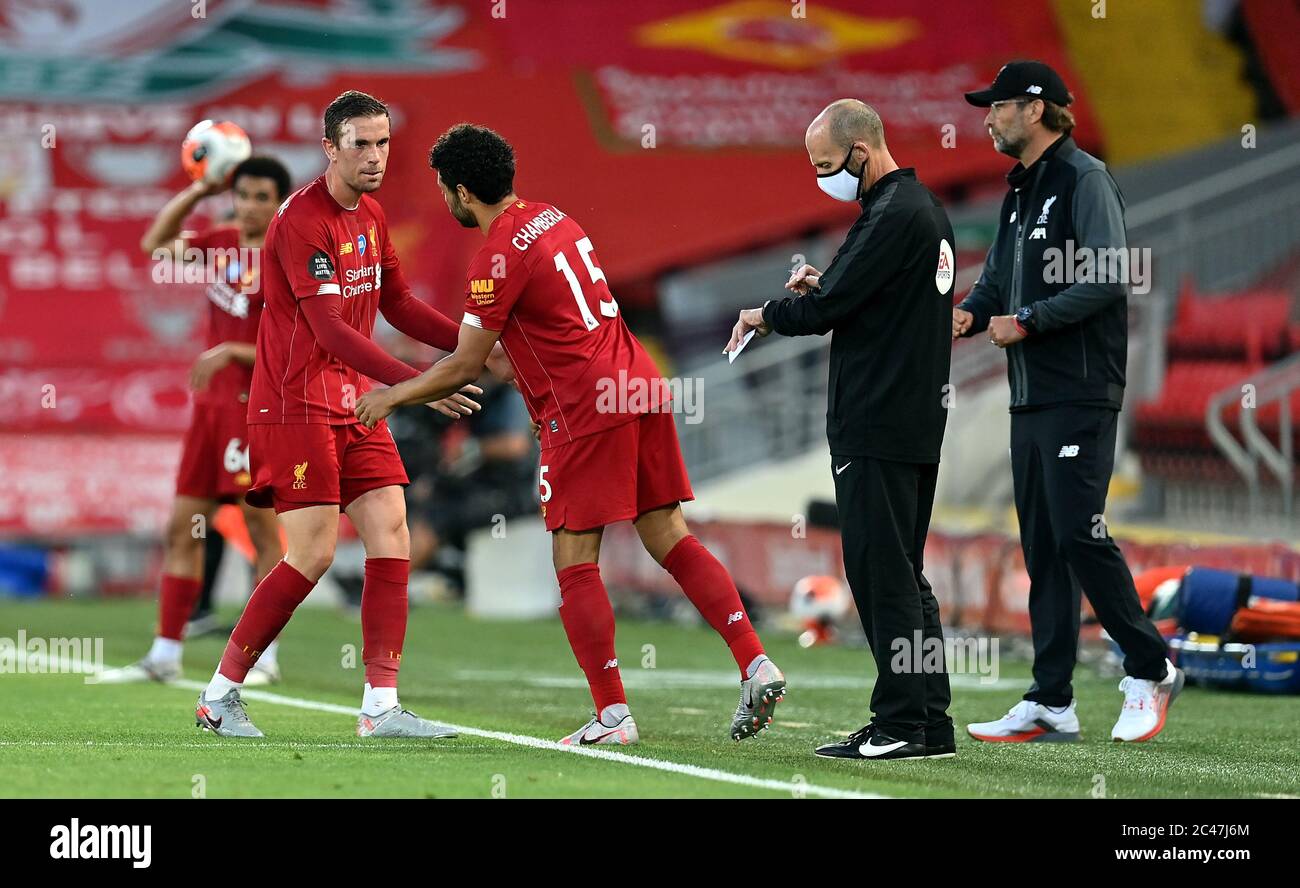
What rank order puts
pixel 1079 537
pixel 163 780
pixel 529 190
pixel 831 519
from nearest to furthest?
pixel 163 780
pixel 1079 537
pixel 831 519
pixel 529 190

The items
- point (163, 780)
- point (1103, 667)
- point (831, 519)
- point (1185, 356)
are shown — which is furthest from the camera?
point (1185, 356)

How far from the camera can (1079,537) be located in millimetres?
7168

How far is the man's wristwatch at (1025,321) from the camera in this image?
7.14 meters

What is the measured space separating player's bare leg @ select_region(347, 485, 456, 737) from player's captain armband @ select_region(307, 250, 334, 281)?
2.71 ft

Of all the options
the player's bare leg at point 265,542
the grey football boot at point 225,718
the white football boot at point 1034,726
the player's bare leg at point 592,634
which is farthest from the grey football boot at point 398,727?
the player's bare leg at point 265,542

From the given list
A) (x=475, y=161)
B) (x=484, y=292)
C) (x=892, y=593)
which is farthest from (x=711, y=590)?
(x=475, y=161)

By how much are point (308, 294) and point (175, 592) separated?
10.3 ft

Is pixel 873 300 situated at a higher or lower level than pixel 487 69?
lower

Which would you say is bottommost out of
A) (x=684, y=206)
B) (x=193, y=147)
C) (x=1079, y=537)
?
(x=1079, y=537)

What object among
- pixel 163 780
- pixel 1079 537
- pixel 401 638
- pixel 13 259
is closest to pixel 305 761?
pixel 163 780

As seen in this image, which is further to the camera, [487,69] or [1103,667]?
[487,69]

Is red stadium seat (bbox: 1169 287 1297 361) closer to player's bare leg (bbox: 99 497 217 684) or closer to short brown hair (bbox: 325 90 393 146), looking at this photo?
player's bare leg (bbox: 99 497 217 684)

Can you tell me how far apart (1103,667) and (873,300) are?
5261mm

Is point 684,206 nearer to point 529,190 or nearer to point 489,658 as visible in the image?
point 529,190
